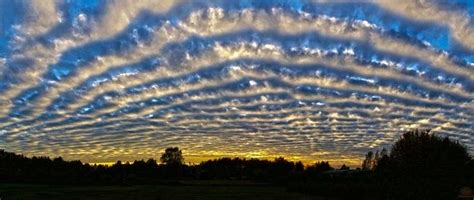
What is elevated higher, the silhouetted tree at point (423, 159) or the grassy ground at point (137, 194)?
the silhouetted tree at point (423, 159)

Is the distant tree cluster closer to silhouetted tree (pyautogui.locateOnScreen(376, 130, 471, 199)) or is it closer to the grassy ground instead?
silhouetted tree (pyautogui.locateOnScreen(376, 130, 471, 199))

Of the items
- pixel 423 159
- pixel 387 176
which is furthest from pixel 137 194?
pixel 423 159

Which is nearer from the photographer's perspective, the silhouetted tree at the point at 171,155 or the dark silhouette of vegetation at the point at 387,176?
the dark silhouette of vegetation at the point at 387,176

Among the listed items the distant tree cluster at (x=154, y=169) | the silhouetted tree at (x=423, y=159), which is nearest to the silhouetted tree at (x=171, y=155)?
the distant tree cluster at (x=154, y=169)

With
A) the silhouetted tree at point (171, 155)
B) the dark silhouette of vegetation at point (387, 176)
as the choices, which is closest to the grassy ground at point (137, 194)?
the dark silhouette of vegetation at point (387, 176)

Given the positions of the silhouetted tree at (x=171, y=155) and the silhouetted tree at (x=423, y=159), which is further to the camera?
the silhouetted tree at (x=171, y=155)

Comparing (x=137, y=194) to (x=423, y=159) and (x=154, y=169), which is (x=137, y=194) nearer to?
(x=423, y=159)

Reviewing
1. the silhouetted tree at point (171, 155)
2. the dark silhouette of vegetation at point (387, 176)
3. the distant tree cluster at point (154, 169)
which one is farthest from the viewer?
the silhouetted tree at point (171, 155)

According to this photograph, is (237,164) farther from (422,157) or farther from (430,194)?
(430,194)

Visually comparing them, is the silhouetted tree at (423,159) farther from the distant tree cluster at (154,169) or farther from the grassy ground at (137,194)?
the distant tree cluster at (154,169)

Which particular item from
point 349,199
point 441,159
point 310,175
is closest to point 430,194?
point 349,199

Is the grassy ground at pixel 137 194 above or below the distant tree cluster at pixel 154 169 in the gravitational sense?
below

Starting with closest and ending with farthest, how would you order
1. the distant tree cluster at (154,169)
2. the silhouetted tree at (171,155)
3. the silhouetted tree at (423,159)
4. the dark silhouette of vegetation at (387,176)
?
the dark silhouette of vegetation at (387,176) < the silhouetted tree at (423,159) < the distant tree cluster at (154,169) < the silhouetted tree at (171,155)

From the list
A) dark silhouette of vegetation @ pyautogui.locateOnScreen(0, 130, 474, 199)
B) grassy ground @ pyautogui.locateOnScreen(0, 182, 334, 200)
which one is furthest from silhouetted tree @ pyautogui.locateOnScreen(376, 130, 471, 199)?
grassy ground @ pyautogui.locateOnScreen(0, 182, 334, 200)
